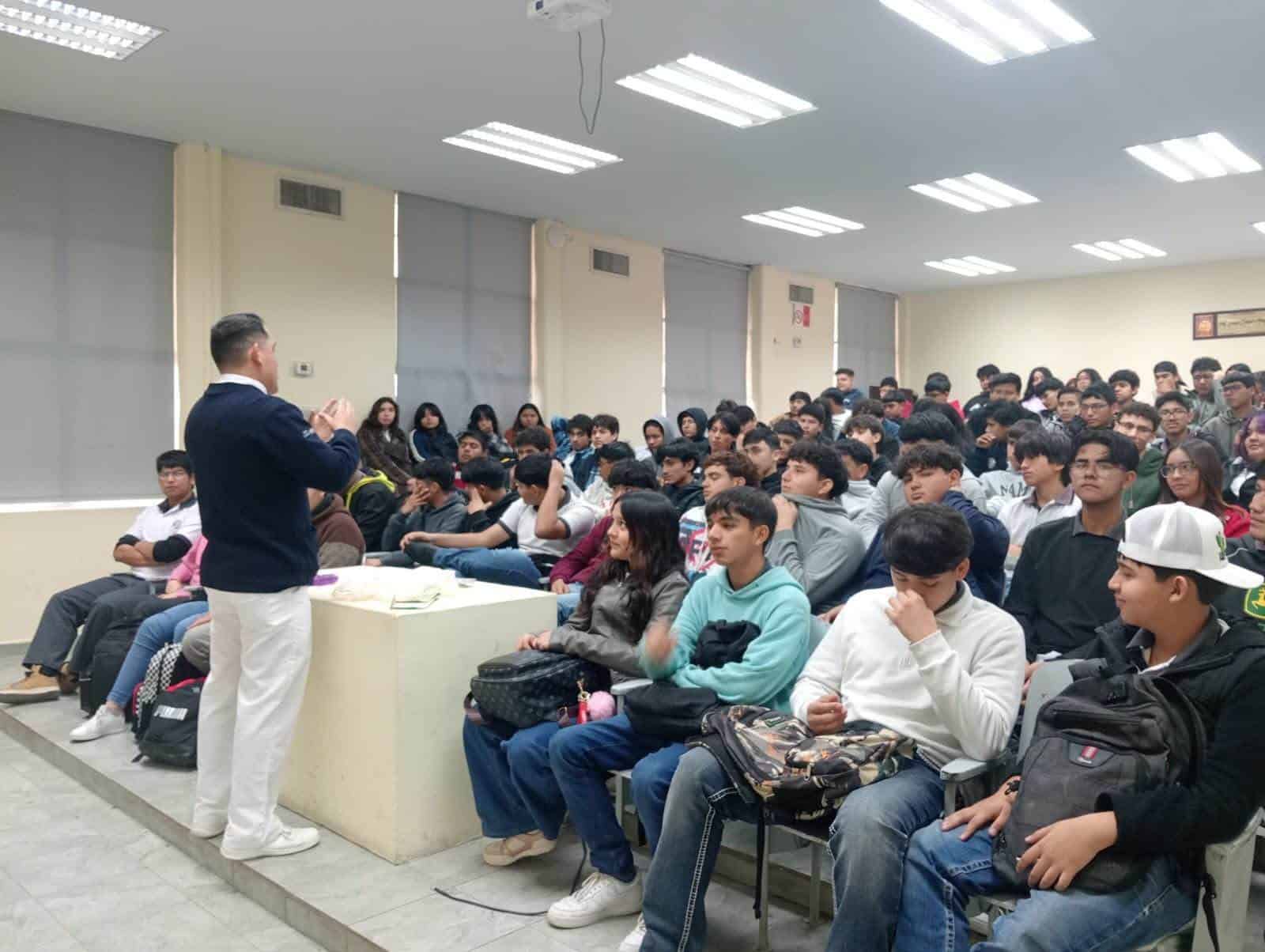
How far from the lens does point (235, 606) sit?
289cm

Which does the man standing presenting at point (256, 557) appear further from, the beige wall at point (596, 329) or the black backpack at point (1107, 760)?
the beige wall at point (596, 329)

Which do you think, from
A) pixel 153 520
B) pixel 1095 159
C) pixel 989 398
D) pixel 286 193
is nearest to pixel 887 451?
pixel 989 398

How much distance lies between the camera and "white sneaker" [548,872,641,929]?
2461mm

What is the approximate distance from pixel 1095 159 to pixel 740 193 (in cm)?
277

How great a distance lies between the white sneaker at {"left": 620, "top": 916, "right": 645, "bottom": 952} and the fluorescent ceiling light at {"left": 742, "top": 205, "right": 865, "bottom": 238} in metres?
7.47

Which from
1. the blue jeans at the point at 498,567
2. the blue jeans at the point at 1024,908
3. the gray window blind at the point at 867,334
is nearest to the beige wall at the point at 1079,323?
the gray window blind at the point at 867,334

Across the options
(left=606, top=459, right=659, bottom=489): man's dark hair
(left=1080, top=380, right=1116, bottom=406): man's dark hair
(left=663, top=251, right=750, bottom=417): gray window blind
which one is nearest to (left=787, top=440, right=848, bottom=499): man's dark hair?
(left=606, top=459, right=659, bottom=489): man's dark hair

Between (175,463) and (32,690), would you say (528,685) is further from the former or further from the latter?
(32,690)

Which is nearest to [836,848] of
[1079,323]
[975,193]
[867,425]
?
[867,425]

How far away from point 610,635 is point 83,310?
5459mm

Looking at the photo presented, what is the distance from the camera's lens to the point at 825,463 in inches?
134

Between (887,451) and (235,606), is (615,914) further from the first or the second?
(887,451)

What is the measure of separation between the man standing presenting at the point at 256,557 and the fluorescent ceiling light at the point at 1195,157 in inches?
260

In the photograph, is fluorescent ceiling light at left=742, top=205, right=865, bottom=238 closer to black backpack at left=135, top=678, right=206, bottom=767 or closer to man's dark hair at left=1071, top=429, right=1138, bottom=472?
man's dark hair at left=1071, top=429, right=1138, bottom=472
